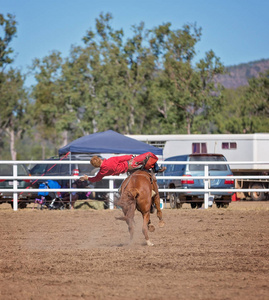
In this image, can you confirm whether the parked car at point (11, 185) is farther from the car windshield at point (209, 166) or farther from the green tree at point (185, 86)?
the green tree at point (185, 86)

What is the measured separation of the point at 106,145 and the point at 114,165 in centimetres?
1094

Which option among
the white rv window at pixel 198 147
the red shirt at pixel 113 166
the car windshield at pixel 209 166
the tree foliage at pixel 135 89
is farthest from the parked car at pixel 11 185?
the tree foliage at pixel 135 89

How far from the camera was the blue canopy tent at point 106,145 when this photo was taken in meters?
19.9

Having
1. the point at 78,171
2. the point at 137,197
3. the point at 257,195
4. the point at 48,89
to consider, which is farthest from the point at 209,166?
the point at 48,89

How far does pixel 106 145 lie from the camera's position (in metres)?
20.2

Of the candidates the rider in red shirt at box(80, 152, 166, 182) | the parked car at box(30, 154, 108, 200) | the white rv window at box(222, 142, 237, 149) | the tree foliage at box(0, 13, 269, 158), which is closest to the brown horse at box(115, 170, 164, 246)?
the rider in red shirt at box(80, 152, 166, 182)

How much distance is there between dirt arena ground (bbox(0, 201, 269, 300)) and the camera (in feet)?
19.8

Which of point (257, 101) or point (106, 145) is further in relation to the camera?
point (257, 101)

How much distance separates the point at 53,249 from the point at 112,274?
2.55 meters

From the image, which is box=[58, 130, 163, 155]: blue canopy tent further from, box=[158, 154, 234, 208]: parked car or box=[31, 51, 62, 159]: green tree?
box=[31, 51, 62, 159]: green tree

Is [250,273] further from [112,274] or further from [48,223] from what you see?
[48,223]

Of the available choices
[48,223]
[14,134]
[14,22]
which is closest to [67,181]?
[48,223]

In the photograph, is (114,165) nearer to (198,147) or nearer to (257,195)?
(257,195)

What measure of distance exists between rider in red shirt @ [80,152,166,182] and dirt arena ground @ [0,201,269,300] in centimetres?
122
